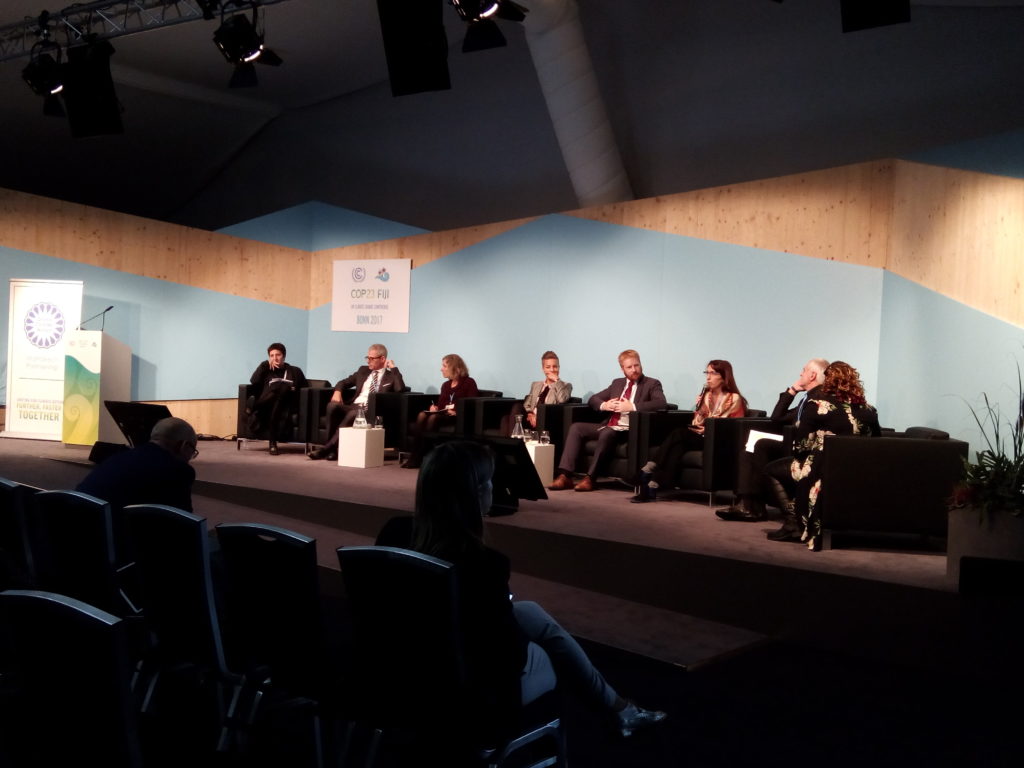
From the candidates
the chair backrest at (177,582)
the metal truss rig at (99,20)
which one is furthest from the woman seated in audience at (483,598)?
the metal truss rig at (99,20)

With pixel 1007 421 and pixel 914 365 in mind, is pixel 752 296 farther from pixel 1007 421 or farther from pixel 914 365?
pixel 1007 421

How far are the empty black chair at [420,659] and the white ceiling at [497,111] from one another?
5.73 m

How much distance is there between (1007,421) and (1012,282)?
799 millimetres

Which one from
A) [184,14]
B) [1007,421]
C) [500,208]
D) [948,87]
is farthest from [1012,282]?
[184,14]

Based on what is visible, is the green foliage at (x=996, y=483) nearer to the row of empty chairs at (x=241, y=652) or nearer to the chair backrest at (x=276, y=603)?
the row of empty chairs at (x=241, y=652)

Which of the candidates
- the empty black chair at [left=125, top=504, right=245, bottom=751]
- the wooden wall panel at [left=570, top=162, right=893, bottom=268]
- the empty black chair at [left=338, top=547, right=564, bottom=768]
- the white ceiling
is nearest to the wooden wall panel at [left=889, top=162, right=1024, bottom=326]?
the wooden wall panel at [left=570, top=162, right=893, bottom=268]

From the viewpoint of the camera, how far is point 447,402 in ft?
29.1

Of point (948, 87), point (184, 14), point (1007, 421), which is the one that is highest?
point (184, 14)

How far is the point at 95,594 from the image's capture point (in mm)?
2980

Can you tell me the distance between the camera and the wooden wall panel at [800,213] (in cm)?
709

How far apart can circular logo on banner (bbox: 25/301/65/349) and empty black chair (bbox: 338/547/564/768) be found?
26.8ft

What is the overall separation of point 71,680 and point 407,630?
2.76 ft

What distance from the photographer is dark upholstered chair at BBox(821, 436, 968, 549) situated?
5273mm

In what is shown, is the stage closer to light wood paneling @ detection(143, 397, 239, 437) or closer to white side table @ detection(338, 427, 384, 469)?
white side table @ detection(338, 427, 384, 469)
